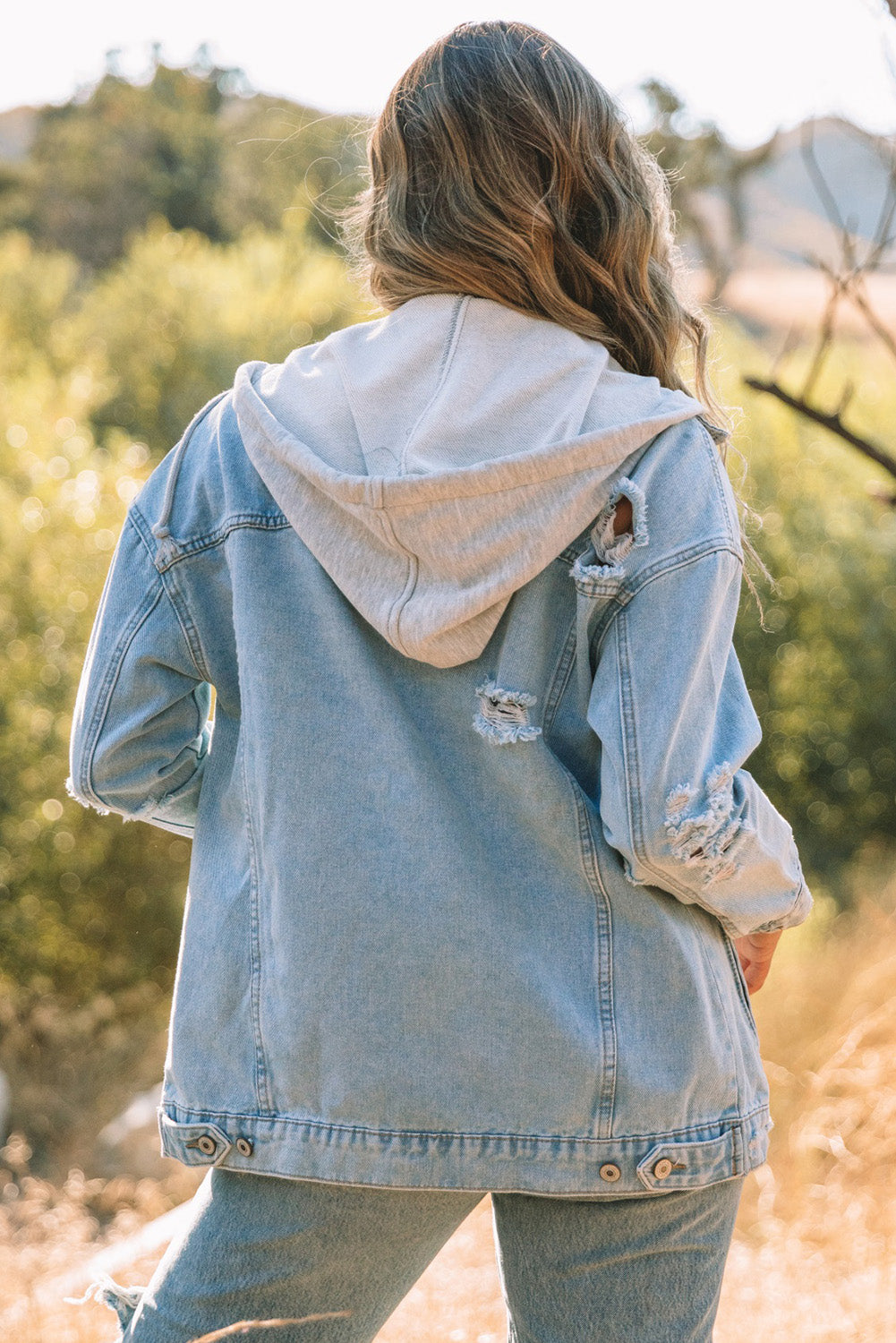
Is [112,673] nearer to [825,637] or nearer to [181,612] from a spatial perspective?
[181,612]

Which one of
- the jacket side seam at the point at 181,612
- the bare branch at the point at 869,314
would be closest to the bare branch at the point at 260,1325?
A: the jacket side seam at the point at 181,612

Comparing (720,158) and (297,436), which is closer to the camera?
(297,436)

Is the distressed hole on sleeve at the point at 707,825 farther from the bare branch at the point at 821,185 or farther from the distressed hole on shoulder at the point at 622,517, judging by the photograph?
the bare branch at the point at 821,185

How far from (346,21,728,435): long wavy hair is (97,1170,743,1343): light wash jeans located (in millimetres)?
609

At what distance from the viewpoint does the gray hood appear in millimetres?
869

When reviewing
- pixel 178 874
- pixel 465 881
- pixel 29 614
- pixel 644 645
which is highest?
pixel 644 645

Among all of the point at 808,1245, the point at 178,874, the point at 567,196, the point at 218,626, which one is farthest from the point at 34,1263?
the point at 178,874

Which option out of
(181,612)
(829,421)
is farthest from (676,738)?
(829,421)

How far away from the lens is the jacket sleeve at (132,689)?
982 millimetres

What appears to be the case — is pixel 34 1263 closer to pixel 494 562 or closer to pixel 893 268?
pixel 494 562

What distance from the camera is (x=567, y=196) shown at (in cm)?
91

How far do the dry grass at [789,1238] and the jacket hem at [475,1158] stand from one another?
96cm

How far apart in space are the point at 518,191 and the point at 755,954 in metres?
0.65

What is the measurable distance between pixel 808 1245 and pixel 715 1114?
1.93 m
